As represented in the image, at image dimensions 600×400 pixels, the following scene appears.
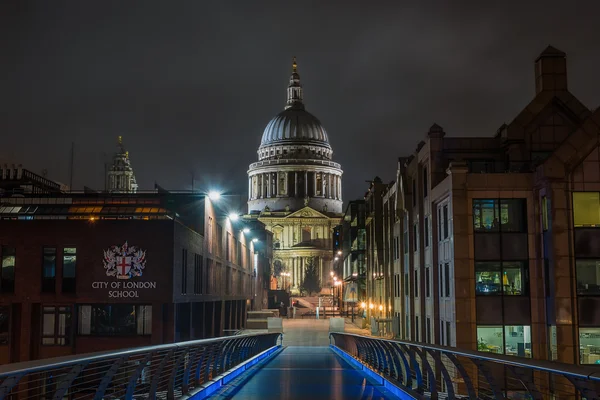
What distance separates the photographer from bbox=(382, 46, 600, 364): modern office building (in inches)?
1377

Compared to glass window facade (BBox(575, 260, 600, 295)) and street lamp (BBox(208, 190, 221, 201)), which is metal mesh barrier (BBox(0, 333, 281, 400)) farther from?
street lamp (BBox(208, 190, 221, 201))

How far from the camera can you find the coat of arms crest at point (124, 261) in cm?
4731

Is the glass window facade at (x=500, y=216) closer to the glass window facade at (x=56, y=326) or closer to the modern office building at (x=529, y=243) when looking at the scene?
the modern office building at (x=529, y=243)

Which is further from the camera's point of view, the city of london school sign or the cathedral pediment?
the cathedral pediment

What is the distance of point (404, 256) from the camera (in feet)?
181

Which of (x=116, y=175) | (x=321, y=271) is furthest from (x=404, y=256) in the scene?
(x=116, y=175)

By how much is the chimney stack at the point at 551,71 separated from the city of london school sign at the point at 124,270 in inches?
998

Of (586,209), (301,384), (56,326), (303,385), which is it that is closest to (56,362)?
(303,385)

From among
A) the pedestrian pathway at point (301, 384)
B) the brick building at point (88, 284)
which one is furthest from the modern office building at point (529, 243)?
the brick building at point (88, 284)

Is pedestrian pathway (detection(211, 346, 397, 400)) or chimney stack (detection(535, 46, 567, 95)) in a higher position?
chimney stack (detection(535, 46, 567, 95))

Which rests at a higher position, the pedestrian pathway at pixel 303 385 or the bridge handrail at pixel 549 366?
the bridge handrail at pixel 549 366

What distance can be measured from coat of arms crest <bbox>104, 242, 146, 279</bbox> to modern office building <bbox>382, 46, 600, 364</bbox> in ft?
58.7

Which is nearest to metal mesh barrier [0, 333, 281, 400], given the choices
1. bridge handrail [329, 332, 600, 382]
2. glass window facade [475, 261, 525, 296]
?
bridge handrail [329, 332, 600, 382]

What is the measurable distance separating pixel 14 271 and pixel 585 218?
3359 centimetres
